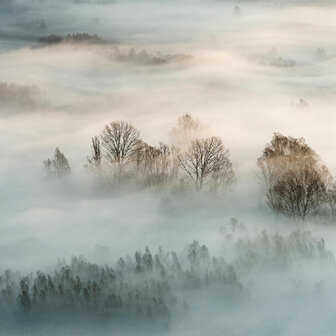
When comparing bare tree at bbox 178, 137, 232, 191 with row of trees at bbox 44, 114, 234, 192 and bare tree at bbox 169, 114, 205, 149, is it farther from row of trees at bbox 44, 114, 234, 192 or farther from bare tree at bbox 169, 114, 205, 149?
bare tree at bbox 169, 114, 205, 149

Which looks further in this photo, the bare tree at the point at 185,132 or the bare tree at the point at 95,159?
the bare tree at the point at 185,132

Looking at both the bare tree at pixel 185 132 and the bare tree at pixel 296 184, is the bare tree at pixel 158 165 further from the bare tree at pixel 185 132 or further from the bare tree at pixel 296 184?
the bare tree at pixel 296 184

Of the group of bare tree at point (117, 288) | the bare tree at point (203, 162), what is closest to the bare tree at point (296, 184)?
the bare tree at point (203, 162)

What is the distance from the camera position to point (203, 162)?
6894cm

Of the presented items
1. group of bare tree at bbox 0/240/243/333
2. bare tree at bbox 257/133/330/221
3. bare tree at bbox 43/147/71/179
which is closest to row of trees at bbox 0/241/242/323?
group of bare tree at bbox 0/240/243/333

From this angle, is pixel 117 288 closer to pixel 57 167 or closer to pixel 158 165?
pixel 158 165

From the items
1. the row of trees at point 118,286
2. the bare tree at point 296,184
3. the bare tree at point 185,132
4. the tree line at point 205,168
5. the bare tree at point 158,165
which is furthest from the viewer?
the bare tree at point 185,132

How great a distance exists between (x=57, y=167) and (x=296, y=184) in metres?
25.9

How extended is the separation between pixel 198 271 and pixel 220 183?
31.6ft

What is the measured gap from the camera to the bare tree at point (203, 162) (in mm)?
67812

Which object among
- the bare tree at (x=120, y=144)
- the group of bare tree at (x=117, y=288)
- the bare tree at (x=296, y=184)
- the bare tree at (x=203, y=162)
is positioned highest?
the bare tree at (x=120, y=144)

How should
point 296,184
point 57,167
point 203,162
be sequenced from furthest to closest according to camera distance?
point 57,167
point 203,162
point 296,184

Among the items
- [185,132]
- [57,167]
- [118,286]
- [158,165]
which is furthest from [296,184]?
[57,167]

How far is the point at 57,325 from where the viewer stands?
185 feet
